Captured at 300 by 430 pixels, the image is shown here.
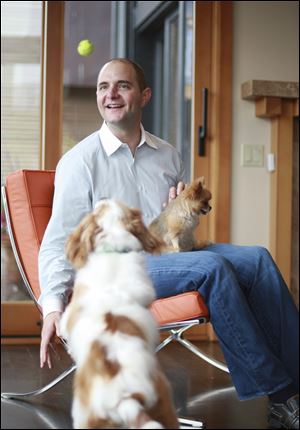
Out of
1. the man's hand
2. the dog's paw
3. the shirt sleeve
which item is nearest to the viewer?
the dog's paw

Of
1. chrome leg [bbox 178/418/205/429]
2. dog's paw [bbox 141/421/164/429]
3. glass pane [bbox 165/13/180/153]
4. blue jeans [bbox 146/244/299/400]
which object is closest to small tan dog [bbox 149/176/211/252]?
blue jeans [bbox 146/244/299/400]

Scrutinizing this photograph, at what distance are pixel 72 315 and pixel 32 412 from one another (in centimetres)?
145

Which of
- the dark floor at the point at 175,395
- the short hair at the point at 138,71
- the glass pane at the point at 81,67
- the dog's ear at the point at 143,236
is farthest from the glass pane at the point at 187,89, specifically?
the dog's ear at the point at 143,236

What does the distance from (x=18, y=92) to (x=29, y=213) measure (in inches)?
69.4

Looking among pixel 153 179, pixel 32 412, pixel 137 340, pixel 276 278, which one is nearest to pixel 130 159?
pixel 153 179

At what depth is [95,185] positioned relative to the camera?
2.56m

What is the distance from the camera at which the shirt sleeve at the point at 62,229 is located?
2205 mm

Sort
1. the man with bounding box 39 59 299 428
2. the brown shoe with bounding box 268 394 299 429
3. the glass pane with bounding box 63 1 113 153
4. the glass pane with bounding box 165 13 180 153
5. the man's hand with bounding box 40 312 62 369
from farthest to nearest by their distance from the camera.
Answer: the glass pane with bounding box 165 13 180 153
the glass pane with bounding box 63 1 113 153
the brown shoe with bounding box 268 394 299 429
the man with bounding box 39 59 299 428
the man's hand with bounding box 40 312 62 369

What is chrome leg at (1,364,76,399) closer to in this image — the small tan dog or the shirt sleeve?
the small tan dog

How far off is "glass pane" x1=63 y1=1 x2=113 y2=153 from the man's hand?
2.52 m

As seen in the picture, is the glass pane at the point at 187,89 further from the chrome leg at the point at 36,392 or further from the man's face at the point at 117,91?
the man's face at the point at 117,91

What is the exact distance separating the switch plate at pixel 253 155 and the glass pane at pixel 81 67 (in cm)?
88

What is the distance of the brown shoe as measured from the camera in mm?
2582

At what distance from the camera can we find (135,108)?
8.89ft
